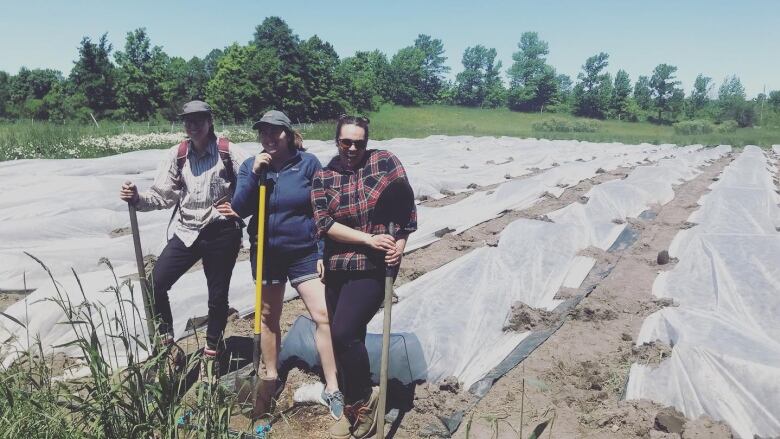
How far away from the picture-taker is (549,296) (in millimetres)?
5160

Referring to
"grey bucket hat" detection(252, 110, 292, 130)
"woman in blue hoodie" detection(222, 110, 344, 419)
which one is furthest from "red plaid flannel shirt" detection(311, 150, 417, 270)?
"grey bucket hat" detection(252, 110, 292, 130)

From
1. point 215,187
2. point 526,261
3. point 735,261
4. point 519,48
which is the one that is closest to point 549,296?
point 526,261

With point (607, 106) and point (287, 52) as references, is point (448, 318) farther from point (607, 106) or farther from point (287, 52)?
point (607, 106)

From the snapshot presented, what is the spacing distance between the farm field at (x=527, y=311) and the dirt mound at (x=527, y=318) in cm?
1

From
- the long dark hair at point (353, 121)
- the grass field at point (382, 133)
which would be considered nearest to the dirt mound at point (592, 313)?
the long dark hair at point (353, 121)

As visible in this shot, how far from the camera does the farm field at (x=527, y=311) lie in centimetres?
313

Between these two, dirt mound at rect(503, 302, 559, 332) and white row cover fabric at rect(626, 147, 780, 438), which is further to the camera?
dirt mound at rect(503, 302, 559, 332)

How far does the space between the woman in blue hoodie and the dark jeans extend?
0.76 ft

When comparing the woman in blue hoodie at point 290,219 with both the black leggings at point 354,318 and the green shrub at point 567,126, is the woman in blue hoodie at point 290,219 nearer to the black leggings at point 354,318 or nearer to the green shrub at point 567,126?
the black leggings at point 354,318

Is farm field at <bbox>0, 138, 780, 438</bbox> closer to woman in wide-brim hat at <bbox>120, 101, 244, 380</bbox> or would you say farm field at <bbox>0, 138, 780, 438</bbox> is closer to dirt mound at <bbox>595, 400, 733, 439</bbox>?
dirt mound at <bbox>595, 400, 733, 439</bbox>

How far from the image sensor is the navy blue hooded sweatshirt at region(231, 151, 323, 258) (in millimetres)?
2963

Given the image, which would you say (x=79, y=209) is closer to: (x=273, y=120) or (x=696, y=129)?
(x=273, y=120)

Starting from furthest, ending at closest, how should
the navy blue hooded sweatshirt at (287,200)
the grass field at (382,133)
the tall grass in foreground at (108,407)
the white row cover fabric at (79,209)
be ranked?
the grass field at (382,133) < the white row cover fabric at (79,209) < the navy blue hooded sweatshirt at (287,200) < the tall grass in foreground at (108,407)

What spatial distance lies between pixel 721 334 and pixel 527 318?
4.57 feet
